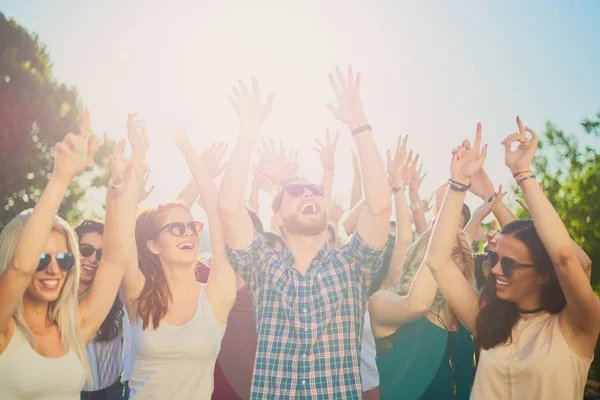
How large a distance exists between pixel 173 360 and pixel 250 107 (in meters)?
1.98

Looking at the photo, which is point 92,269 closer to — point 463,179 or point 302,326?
point 302,326

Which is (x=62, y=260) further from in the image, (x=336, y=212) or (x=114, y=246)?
(x=336, y=212)

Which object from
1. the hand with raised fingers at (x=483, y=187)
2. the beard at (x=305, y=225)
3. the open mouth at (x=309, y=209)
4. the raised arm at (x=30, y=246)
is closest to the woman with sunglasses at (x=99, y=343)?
the raised arm at (x=30, y=246)

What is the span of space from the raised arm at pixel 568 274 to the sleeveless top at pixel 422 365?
125 centimetres

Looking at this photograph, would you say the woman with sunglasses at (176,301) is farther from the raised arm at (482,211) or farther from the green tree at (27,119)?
the green tree at (27,119)

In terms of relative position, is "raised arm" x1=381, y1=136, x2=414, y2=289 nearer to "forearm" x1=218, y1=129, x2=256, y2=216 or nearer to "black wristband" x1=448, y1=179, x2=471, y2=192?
"black wristband" x1=448, y1=179, x2=471, y2=192

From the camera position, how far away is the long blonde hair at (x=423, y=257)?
4500 mm

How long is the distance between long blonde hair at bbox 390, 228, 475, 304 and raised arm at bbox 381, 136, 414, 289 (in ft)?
0.29

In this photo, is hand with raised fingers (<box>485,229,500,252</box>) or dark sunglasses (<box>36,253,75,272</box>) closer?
dark sunglasses (<box>36,253,75,272</box>)

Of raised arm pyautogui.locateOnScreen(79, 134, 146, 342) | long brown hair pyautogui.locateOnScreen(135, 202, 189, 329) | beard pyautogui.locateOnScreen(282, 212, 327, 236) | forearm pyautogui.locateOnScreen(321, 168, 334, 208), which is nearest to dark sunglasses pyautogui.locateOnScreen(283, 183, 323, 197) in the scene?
beard pyautogui.locateOnScreen(282, 212, 327, 236)

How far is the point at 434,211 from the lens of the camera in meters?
5.22

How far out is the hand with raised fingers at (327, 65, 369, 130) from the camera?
399cm

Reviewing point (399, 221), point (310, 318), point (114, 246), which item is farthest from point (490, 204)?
point (114, 246)

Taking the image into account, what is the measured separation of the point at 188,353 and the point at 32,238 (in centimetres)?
135
